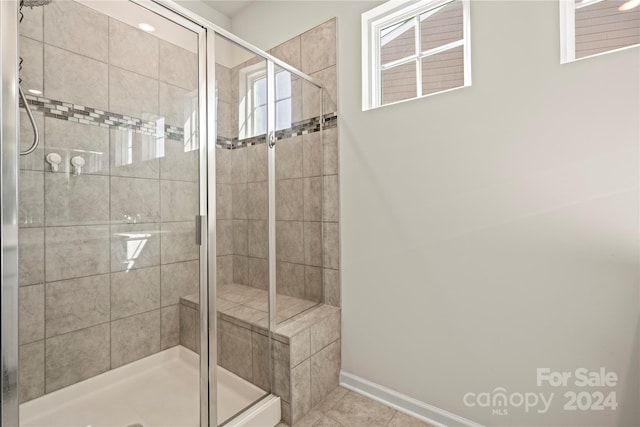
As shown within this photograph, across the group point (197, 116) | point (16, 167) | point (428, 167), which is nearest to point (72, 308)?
point (16, 167)

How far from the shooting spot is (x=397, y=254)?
1734 mm

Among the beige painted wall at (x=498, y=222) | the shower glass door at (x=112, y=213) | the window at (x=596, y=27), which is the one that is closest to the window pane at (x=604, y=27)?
the window at (x=596, y=27)

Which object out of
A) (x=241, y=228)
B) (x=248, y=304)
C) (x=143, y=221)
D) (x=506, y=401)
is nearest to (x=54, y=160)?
(x=143, y=221)

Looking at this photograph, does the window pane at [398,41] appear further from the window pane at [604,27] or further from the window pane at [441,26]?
the window pane at [604,27]

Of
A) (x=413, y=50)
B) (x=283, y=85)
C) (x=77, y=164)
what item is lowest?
(x=77, y=164)

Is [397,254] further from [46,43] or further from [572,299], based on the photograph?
[46,43]

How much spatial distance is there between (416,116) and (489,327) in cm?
117

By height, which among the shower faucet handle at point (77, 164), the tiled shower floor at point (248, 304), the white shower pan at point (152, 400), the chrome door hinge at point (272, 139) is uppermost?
the chrome door hinge at point (272, 139)

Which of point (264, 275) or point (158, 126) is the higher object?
point (158, 126)

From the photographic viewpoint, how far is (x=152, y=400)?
4.90 ft

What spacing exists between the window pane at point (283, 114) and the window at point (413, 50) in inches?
19.0

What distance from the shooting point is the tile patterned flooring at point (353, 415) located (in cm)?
158

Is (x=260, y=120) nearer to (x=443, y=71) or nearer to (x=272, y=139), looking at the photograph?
(x=272, y=139)

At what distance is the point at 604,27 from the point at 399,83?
0.94 metres
